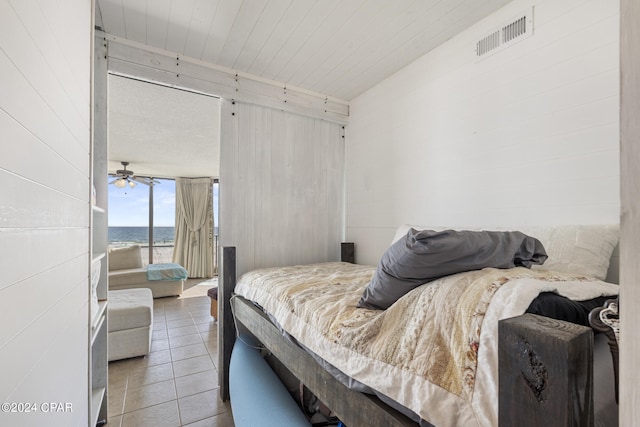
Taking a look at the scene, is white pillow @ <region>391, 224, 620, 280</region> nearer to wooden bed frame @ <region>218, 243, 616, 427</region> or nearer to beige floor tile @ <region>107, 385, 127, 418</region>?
wooden bed frame @ <region>218, 243, 616, 427</region>

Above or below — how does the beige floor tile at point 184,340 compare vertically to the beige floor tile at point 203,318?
above

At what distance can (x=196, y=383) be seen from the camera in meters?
2.31

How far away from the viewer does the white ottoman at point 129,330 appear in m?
2.61

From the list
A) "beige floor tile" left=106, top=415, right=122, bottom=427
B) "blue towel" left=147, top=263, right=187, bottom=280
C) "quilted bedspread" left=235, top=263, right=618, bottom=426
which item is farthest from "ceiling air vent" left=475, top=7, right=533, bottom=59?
"blue towel" left=147, top=263, right=187, bottom=280

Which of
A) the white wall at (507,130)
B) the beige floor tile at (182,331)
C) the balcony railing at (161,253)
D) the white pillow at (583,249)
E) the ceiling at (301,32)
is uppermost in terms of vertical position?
the ceiling at (301,32)

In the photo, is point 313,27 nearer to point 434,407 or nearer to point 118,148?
point 434,407

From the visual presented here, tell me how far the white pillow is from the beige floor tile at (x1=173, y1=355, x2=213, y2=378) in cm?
258

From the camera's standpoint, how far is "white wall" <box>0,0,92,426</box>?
2.03 feet

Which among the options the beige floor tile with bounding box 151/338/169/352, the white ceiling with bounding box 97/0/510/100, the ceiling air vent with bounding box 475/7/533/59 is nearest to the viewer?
Result: the ceiling air vent with bounding box 475/7/533/59

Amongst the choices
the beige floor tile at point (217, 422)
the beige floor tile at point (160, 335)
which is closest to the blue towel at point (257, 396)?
the beige floor tile at point (217, 422)

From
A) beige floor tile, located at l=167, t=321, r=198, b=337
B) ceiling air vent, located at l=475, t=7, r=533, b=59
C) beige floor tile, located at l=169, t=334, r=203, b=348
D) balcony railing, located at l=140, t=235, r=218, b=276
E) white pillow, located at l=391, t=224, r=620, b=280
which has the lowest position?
beige floor tile, located at l=167, t=321, r=198, b=337

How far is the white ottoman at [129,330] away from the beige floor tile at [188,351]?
0.25 metres

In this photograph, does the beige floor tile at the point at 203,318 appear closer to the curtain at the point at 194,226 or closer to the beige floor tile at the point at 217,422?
the beige floor tile at the point at 217,422

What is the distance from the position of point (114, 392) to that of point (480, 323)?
8.64 ft
